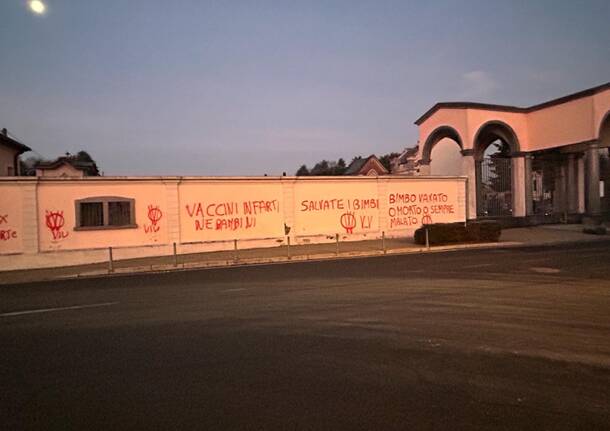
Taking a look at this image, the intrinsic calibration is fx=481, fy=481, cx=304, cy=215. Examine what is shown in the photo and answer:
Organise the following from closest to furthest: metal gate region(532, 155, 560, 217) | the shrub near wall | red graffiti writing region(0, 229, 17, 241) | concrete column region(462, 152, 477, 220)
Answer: red graffiti writing region(0, 229, 17, 241), the shrub near wall, concrete column region(462, 152, 477, 220), metal gate region(532, 155, 560, 217)

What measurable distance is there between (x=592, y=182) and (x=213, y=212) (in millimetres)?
22865

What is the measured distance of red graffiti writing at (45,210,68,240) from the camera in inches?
771

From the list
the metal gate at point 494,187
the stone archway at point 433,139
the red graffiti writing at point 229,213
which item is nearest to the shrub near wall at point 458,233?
the red graffiti writing at point 229,213

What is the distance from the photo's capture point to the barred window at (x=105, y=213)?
20.2 meters

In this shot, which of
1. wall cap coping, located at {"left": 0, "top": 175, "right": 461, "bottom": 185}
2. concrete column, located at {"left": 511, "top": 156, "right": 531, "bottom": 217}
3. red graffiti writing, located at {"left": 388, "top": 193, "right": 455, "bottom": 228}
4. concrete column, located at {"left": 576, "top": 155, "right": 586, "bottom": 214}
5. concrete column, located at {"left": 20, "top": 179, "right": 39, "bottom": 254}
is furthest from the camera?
concrete column, located at {"left": 576, "top": 155, "right": 586, "bottom": 214}

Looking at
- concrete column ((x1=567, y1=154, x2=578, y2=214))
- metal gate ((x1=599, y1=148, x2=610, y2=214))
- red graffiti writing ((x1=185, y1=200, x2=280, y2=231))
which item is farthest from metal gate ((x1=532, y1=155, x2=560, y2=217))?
red graffiti writing ((x1=185, y1=200, x2=280, y2=231))

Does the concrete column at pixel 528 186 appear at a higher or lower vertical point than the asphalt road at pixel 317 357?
higher

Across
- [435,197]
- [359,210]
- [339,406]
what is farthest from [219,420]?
[435,197]

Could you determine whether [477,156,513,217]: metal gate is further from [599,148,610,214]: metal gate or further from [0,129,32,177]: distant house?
[0,129,32,177]: distant house

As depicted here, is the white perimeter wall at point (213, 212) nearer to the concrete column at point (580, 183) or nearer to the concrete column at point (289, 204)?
the concrete column at point (289, 204)

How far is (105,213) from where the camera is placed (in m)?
20.6

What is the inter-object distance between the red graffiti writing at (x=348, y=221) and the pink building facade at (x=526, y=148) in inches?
363

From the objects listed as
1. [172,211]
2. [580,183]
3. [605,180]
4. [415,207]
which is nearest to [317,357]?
[172,211]

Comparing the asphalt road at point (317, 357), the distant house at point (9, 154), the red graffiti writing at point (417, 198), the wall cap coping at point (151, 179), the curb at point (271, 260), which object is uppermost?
the distant house at point (9, 154)
